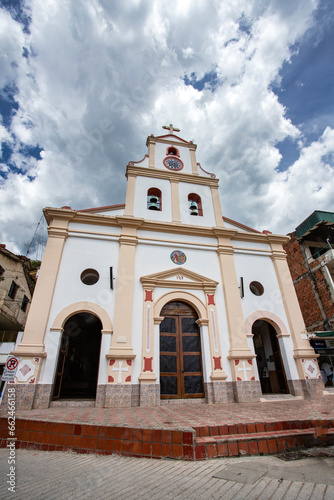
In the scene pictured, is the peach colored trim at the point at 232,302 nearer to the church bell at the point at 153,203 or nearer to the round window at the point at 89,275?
the church bell at the point at 153,203

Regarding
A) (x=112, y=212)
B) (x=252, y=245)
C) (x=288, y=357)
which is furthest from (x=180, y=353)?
(x=112, y=212)

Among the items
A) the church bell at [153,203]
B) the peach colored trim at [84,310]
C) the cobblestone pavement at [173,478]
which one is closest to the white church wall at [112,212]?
the church bell at [153,203]

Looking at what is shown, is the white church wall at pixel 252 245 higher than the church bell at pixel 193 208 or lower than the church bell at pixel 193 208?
lower

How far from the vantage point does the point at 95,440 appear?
3.72 meters

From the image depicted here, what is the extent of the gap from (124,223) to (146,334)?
14.1ft

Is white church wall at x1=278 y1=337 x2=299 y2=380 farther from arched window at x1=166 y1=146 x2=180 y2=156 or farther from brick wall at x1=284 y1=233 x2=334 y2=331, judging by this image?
arched window at x1=166 y1=146 x2=180 y2=156

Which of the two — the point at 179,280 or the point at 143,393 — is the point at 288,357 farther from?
the point at 143,393

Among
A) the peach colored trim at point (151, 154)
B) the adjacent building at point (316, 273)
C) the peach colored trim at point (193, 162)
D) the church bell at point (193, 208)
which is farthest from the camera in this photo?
the adjacent building at point (316, 273)

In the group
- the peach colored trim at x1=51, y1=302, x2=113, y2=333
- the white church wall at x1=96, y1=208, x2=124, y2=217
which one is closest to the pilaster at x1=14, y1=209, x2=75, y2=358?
the peach colored trim at x1=51, y1=302, x2=113, y2=333

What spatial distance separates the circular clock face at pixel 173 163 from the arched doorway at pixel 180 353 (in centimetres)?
691

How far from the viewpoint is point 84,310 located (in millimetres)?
8438

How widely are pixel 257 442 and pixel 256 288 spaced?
7.93m

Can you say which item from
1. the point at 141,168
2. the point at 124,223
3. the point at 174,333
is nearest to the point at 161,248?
the point at 124,223

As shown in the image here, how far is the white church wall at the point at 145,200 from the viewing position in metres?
11.0
